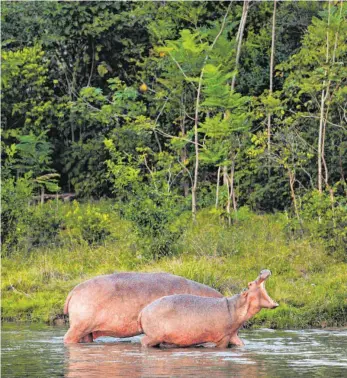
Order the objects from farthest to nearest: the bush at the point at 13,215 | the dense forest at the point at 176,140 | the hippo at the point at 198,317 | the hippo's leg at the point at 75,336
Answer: the bush at the point at 13,215 → the dense forest at the point at 176,140 → the hippo's leg at the point at 75,336 → the hippo at the point at 198,317

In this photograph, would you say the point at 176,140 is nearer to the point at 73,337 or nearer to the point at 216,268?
the point at 216,268

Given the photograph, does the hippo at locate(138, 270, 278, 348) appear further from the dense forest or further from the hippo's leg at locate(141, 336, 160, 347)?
the dense forest

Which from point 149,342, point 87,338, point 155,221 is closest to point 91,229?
point 155,221

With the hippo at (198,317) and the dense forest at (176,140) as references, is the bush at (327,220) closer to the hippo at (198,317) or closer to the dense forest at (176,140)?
the dense forest at (176,140)

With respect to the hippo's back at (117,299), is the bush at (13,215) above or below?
above

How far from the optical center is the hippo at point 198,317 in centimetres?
1062

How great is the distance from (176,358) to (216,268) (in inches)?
205

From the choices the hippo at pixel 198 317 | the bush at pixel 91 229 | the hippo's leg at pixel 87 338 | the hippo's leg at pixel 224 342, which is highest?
the bush at pixel 91 229

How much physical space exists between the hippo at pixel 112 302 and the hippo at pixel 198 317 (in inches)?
14.9

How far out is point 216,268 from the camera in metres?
15.0

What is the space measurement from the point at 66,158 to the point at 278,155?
556cm

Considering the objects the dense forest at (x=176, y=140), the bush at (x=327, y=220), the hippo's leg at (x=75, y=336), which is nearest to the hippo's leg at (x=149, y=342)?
the hippo's leg at (x=75, y=336)

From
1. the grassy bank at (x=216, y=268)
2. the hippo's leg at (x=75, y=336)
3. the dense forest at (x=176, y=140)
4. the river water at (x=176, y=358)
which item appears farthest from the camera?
the dense forest at (x=176, y=140)

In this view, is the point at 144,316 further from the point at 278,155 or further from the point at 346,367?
the point at 278,155
